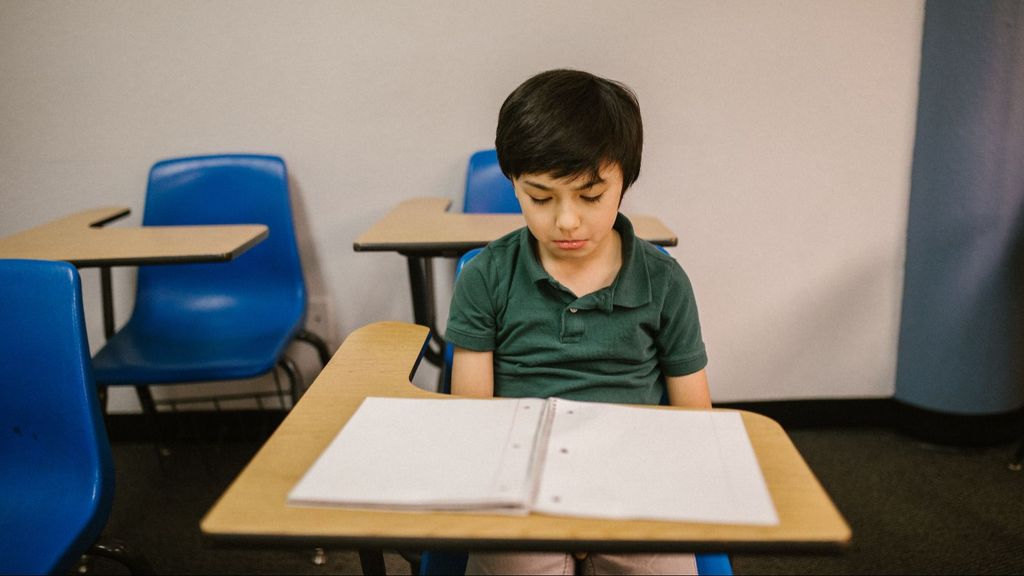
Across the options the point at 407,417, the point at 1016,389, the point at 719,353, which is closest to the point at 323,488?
the point at 407,417

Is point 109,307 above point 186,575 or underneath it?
above

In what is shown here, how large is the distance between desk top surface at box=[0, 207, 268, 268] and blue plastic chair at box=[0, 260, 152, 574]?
A: 1.42ft

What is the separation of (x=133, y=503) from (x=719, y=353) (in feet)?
6.19

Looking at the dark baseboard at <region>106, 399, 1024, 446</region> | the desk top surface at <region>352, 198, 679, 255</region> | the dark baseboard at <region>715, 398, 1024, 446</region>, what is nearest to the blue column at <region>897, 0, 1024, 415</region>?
the dark baseboard at <region>715, 398, 1024, 446</region>

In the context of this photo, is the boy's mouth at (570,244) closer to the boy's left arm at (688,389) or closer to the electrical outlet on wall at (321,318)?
the boy's left arm at (688,389)

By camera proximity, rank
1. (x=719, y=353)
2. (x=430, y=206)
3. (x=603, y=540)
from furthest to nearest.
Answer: (x=719, y=353)
(x=430, y=206)
(x=603, y=540)

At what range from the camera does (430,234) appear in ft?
5.18

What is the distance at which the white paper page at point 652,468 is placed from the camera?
0.59 metres

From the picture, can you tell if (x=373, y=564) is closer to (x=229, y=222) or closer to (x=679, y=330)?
(x=679, y=330)

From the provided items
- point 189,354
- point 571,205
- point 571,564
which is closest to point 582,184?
point 571,205

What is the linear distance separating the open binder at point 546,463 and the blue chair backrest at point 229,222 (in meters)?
1.33

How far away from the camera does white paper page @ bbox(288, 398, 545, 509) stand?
61cm

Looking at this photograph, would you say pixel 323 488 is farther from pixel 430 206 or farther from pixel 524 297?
pixel 430 206

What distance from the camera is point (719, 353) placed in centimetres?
225
